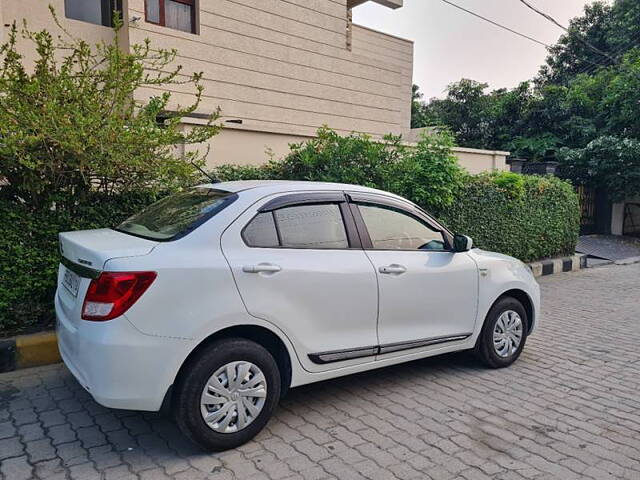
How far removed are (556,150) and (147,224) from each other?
15.3m

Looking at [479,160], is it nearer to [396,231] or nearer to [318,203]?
[396,231]

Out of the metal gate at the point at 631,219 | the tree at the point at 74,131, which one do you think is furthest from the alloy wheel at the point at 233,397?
the metal gate at the point at 631,219

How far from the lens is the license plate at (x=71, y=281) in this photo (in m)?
3.08

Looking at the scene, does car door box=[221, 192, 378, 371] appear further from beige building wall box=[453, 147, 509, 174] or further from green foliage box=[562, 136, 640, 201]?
green foliage box=[562, 136, 640, 201]

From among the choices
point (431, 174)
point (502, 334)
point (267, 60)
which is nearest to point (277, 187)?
point (502, 334)

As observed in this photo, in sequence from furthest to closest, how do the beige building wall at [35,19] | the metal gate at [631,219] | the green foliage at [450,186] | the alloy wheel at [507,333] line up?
1. the metal gate at [631,219]
2. the beige building wall at [35,19]
3. the green foliage at [450,186]
4. the alloy wheel at [507,333]

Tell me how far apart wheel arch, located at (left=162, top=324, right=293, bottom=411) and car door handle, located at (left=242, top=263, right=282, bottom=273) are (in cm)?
33

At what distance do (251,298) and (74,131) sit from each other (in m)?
2.17

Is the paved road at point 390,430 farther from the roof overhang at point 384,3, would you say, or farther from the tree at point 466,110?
the tree at point 466,110

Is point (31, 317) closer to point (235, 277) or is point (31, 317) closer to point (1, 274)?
point (1, 274)

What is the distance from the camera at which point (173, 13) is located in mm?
9039

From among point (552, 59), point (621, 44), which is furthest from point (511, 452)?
point (552, 59)

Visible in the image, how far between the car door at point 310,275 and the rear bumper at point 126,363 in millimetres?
541

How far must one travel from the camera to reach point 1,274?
4312 mm
